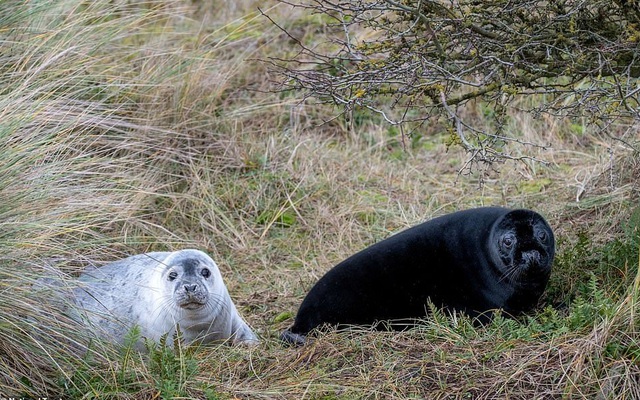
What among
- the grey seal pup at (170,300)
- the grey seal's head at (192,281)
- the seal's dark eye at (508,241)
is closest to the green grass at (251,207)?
the grey seal pup at (170,300)

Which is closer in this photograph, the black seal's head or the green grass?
the green grass

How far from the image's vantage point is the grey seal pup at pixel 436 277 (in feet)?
16.1

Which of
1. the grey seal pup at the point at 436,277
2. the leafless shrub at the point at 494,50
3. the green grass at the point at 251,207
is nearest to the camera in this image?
the green grass at the point at 251,207

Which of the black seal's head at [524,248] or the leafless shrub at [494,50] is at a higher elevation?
the leafless shrub at [494,50]

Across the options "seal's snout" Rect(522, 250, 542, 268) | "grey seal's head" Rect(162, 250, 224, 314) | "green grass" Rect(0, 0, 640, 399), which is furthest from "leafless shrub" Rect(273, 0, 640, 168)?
"grey seal's head" Rect(162, 250, 224, 314)

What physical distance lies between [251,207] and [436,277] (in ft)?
7.37

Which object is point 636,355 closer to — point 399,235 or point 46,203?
point 399,235

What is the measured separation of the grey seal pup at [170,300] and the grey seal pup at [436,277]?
1.30 ft

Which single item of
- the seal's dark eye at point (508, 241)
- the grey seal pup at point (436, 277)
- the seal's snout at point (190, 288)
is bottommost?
the grey seal pup at point (436, 277)

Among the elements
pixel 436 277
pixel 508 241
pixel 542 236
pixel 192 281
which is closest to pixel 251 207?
pixel 192 281

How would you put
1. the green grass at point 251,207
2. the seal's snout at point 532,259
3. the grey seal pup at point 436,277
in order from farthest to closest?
1. the grey seal pup at point 436,277
2. the seal's snout at point 532,259
3. the green grass at point 251,207

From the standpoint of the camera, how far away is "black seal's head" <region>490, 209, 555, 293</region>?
4.83 metres

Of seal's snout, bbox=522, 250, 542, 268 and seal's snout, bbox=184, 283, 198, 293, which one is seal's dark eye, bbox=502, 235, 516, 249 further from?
seal's snout, bbox=184, 283, 198, 293

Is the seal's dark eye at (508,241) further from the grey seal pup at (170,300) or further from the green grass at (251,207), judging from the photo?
the grey seal pup at (170,300)
